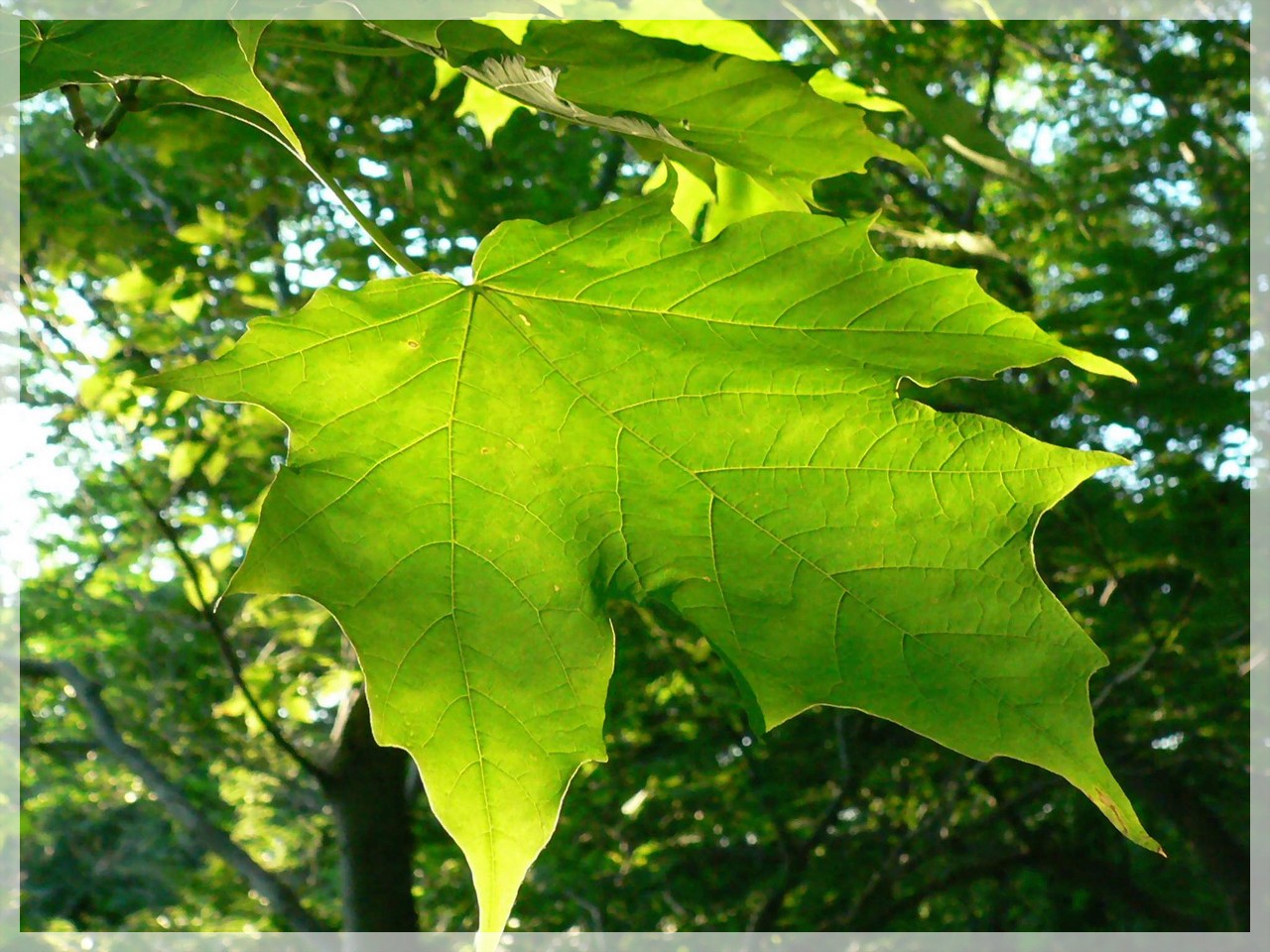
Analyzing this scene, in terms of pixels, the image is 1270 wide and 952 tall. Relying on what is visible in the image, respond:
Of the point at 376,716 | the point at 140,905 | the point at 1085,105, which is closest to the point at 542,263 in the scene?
the point at 376,716

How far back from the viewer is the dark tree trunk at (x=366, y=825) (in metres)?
2.66

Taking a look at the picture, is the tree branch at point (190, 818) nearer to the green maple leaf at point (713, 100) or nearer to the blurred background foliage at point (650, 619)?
the blurred background foliage at point (650, 619)

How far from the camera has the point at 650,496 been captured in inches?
25.4

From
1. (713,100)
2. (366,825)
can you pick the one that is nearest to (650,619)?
(366,825)

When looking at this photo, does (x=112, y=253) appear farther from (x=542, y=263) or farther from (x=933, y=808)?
(x=933, y=808)

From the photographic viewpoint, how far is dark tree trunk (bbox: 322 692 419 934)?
2.66 metres

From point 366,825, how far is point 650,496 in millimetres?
2302

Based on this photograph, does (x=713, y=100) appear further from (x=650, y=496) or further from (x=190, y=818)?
(x=190, y=818)

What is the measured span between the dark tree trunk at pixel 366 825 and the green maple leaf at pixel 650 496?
7.04 feet

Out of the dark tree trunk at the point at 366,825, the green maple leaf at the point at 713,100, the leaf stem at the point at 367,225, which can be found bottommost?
the dark tree trunk at the point at 366,825

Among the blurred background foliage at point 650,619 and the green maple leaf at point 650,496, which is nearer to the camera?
the green maple leaf at point 650,496

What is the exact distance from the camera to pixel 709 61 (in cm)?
79

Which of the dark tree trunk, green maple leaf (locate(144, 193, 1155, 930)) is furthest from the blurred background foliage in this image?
green maple leaf (locate(144, 193, 1155, 930))

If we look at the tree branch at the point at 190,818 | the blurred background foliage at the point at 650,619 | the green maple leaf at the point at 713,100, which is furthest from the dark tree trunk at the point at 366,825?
the green maple leaf at the point at 713,100
